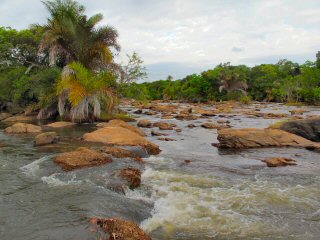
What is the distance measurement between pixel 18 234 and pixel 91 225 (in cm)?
123

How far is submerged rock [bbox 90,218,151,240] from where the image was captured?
5.77 m

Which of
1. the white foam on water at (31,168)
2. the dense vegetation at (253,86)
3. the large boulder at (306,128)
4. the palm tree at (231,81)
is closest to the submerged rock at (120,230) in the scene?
the white foam on water at (31,168)

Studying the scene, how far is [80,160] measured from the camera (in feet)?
35.5

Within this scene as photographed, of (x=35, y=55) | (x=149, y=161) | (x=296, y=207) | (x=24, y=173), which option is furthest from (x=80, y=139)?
(x=35, y=55)

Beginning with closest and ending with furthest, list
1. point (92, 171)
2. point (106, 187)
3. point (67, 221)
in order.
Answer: point (67, 221) → point (106, 187) → point (92, 171)

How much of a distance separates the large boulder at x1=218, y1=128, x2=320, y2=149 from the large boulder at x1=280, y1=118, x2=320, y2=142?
101cm

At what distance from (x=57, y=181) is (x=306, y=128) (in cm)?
1332

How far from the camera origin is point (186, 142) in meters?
18.1

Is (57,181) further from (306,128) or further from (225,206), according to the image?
(306,128)

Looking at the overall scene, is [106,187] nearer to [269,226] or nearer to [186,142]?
[269,226]

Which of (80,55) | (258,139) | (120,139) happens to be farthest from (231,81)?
(120,139)

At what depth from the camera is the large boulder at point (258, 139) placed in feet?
53.5

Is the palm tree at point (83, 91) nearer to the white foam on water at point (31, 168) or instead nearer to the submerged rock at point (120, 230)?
the white foam on water at point (31, 168)

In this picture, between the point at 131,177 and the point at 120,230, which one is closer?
the point at 120,230
